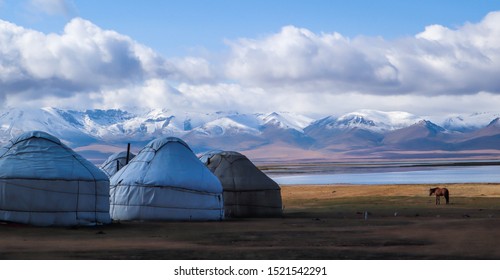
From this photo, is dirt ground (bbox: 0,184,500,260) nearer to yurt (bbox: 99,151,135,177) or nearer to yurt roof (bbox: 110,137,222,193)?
yurt roof (bbox: 110,137,222,193)

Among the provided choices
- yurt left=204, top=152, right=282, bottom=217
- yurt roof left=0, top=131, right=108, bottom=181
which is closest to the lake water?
yurt left=204, top=152, right=282, bottom=217

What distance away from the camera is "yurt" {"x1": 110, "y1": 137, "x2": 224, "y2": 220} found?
96.6 ft

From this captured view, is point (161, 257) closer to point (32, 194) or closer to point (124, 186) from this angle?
point (32, 194)

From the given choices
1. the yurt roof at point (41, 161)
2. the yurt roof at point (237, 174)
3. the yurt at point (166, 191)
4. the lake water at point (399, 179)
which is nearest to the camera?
the yurt roof at point (41, 161)

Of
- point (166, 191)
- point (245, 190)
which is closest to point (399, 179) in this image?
point (245, 190)

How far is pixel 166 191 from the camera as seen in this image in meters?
29.5

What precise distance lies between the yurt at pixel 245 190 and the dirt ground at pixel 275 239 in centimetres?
106

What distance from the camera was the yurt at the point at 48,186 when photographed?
25422mm

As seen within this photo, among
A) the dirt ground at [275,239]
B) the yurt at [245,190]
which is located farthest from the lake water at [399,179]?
the dirt ground at [275,239]

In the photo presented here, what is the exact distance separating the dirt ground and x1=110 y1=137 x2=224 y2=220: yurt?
1173 millimetres

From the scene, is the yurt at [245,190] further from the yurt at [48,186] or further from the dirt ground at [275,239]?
the yurt at [48,186]

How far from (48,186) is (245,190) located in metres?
9.89

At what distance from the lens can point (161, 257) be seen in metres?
17.3
